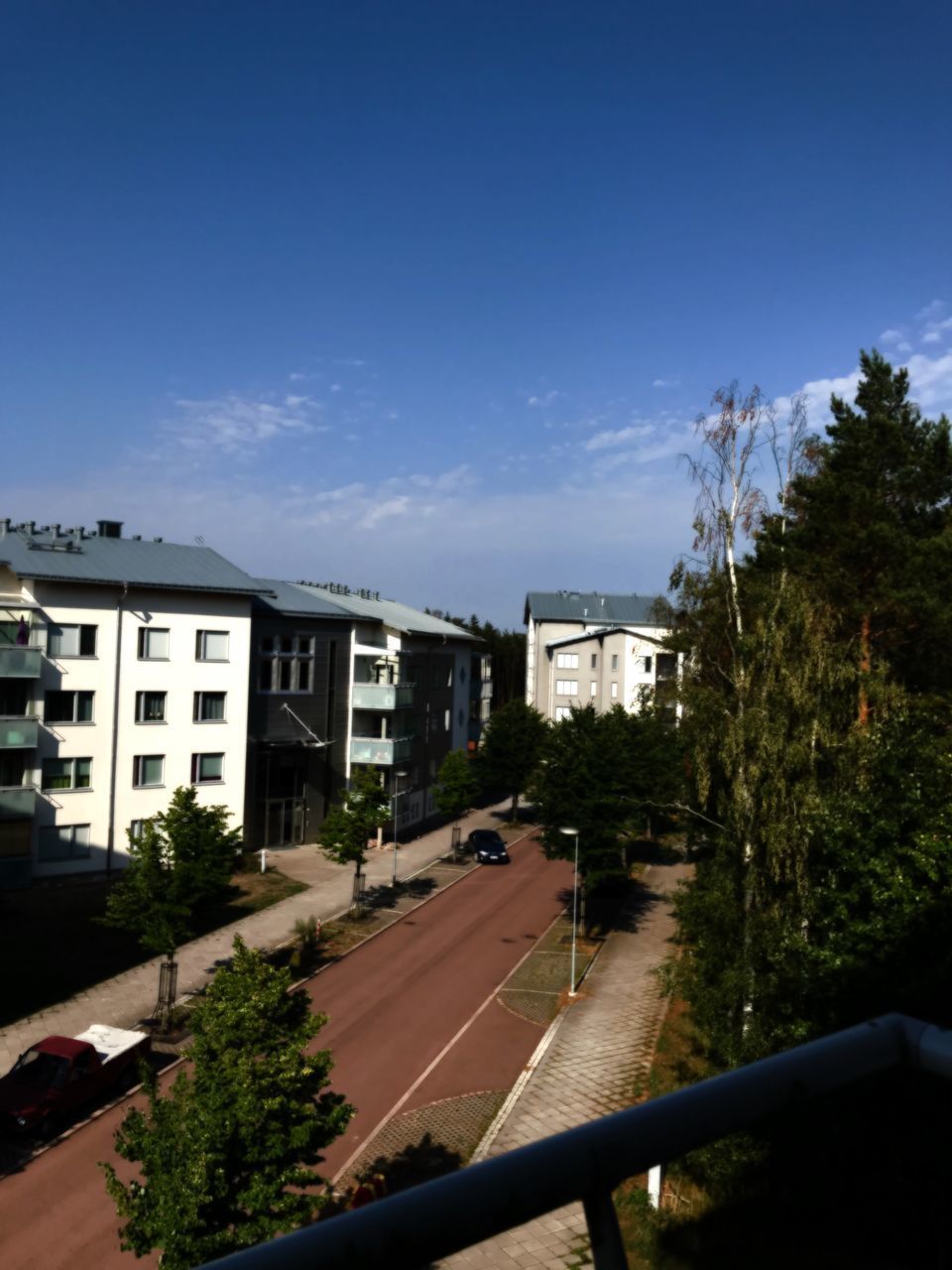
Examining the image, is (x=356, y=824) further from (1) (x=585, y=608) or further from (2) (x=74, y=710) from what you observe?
(1) (x=585, y=608)

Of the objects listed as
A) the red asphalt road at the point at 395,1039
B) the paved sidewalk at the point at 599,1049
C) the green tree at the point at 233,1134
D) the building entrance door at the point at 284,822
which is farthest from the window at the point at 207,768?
the green tree at the point at 233,1134

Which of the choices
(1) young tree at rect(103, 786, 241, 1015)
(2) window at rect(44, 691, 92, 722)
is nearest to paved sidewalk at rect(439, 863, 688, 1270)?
(1) young tree at rect(103, 786, 241, 1015)

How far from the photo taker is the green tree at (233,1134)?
11.4 meters

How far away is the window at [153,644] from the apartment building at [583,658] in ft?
113

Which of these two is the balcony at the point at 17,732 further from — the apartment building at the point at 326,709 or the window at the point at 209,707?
the apartment building at the point at 326,709

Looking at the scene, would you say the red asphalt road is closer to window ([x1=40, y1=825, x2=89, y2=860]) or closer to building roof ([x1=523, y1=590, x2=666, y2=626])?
window ([x1=40, y1=825, x2=89, y2=860])

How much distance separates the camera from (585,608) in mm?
90688

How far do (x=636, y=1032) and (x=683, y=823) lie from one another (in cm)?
538

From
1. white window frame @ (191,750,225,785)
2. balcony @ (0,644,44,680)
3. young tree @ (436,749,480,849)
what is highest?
balcony @ (0,644,44,680)

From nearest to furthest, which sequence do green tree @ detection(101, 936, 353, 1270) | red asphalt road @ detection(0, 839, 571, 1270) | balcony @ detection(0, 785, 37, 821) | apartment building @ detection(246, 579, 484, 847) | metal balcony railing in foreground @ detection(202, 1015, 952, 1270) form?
metal balcony railing in foreground @ detection(202, 1015, 952, 1270) < green tree @ detection(101, 936, 353, 1270) < red asphalt road @ detection(0, 839, 571, 1270) < balcony @ detection(0, 785, 37, 821) < apartment building @ detection(246, 579, 484, 847)

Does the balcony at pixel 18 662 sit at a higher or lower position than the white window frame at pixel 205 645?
lower

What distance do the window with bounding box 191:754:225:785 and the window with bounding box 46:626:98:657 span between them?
6.13 meters

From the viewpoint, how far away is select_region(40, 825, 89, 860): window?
36.5 m

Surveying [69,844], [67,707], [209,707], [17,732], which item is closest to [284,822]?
[209,707]
